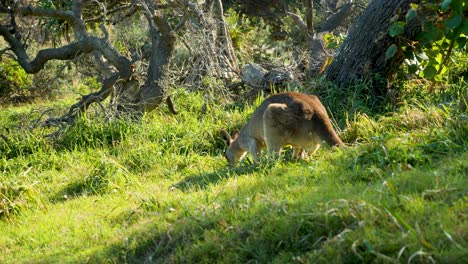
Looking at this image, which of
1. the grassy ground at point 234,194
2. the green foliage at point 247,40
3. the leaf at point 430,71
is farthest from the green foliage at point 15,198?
the green foliage at point 247,40

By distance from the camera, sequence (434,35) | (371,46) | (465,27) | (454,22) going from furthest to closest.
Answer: (371,46), (434,35), (465,27), (454,22)

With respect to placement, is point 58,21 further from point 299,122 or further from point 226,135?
point 299,122

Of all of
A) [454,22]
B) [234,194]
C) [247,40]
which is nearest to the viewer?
[234,194]

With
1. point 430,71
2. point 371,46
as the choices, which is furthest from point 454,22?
point 371,46

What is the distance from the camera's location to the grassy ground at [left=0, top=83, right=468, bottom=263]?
184 inches

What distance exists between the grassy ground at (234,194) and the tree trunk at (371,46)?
57 centimetres

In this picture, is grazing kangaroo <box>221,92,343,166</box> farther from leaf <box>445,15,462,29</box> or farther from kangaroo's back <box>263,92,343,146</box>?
leaf <box>445,15,462,29</box>

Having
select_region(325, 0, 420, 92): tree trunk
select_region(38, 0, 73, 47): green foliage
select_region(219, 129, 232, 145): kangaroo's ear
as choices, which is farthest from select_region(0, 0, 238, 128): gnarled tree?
select_region(325, 0, 420, 92): tree trunk

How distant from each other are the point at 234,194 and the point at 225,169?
191cm

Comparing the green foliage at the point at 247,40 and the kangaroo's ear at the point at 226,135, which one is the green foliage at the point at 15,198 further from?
the green foliage at the point at 247,40

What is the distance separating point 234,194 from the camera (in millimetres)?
6555

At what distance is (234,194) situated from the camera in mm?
6555

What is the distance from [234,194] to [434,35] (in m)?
3.62

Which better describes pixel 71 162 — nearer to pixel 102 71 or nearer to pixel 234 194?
pixel 234 194
